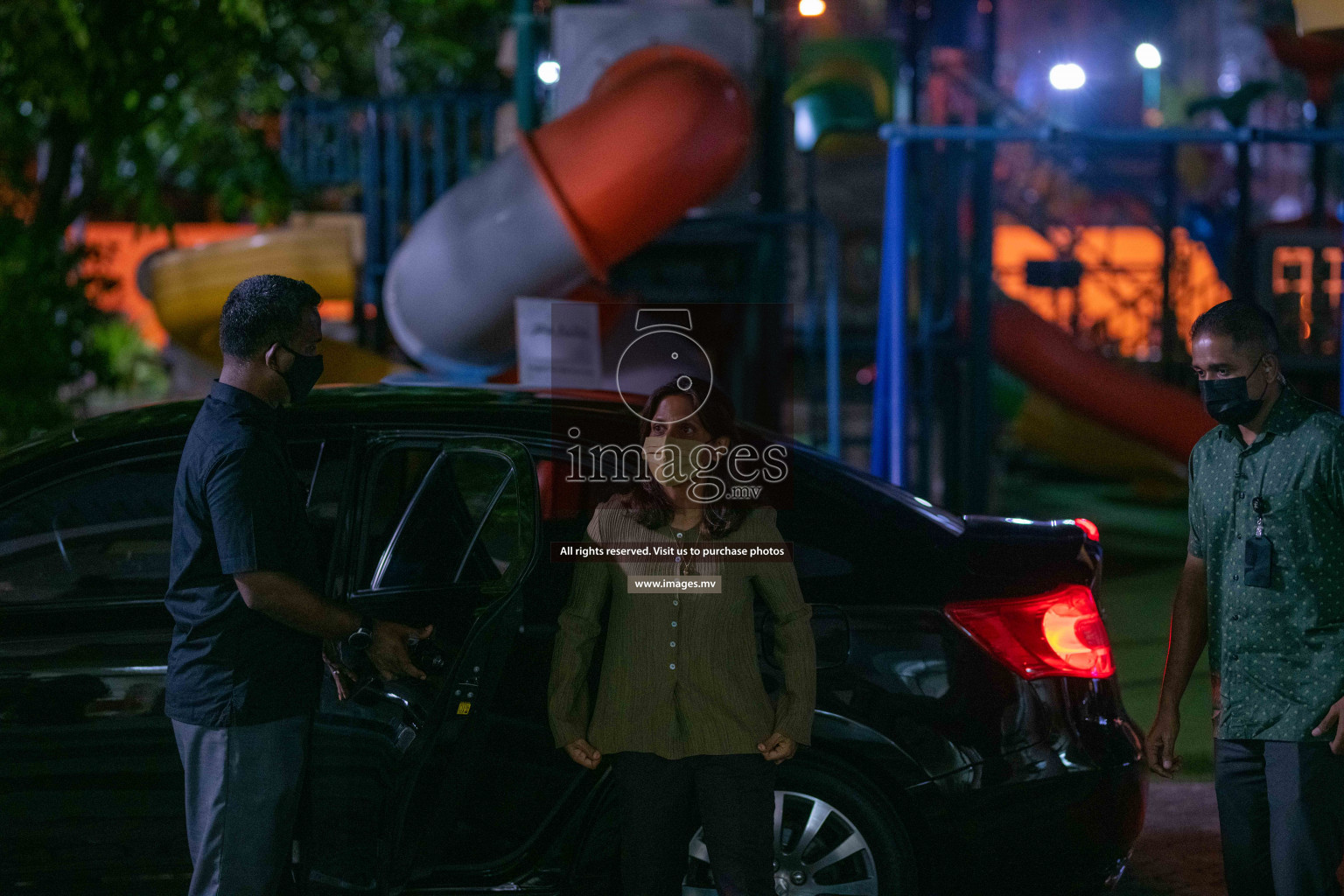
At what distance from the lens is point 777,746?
9.35 feet

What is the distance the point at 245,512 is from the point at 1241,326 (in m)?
2.14

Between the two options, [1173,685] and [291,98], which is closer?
[1173,685]

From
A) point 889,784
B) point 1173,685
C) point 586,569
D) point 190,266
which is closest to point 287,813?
point 586,569

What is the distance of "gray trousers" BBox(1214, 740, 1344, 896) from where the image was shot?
2.85 m

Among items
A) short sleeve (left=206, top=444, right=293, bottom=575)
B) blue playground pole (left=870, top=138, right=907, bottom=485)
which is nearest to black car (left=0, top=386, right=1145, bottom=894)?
short sleeve (left=206, top=444, right=293, bottom=575)

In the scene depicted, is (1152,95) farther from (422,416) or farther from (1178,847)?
(422,416)

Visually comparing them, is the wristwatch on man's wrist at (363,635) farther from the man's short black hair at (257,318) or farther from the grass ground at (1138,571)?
the grass ground at (1138,571)

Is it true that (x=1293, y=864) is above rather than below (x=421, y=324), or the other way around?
below

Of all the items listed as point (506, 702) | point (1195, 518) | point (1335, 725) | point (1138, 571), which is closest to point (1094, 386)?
point (1138, 571)

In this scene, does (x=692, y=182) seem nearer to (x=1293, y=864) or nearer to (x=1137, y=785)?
(x=1137, y=785)

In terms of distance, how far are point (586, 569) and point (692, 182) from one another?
4.80 m

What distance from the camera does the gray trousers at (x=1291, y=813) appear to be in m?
2.85

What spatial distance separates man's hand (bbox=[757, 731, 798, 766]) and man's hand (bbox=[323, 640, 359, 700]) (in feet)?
3.12

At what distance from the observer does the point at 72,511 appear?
Answer: 146 inches
